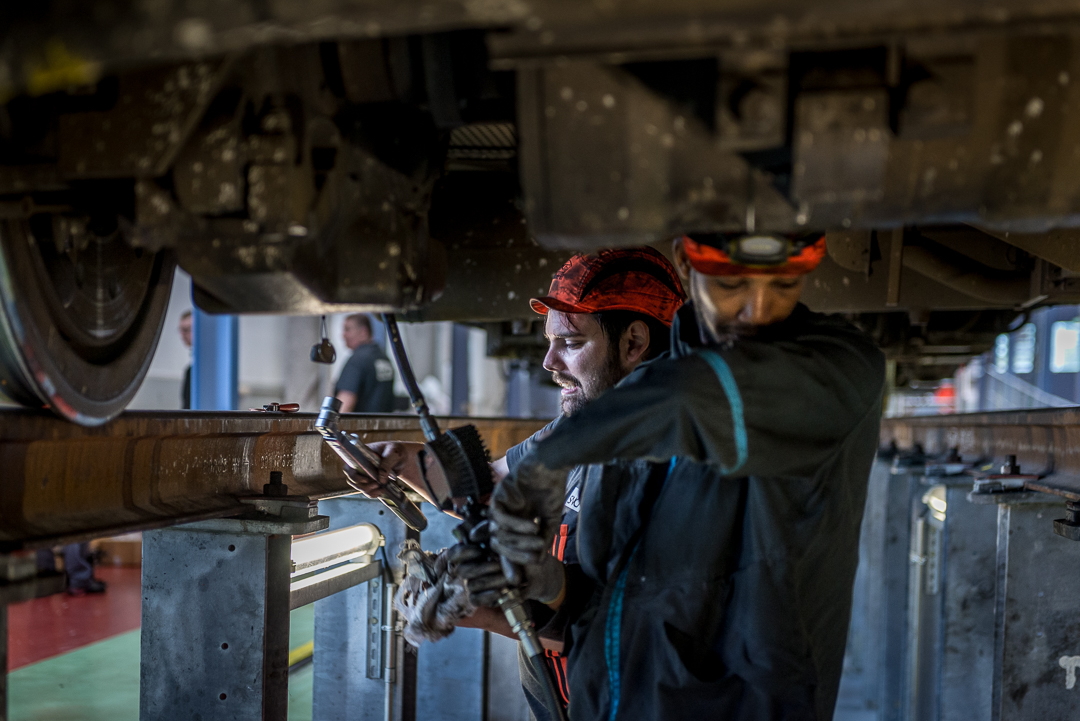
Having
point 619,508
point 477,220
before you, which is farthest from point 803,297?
point 619,508

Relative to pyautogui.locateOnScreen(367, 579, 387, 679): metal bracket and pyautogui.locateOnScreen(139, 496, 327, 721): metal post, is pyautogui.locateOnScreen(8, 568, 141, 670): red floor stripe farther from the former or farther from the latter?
pyautogui.locateOnScreen(139, 496, 327, 721): metal post

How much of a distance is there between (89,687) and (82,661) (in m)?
0.51

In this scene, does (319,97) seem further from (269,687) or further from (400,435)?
(400,435)

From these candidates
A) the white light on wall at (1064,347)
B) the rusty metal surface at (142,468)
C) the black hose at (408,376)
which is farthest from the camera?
the white light on wall at (1064,347)

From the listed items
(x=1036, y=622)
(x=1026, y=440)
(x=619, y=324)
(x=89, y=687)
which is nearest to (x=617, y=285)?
(x=619, y=324)

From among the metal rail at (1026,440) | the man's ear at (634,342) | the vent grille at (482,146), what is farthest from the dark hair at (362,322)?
the man's ear at (634,342)

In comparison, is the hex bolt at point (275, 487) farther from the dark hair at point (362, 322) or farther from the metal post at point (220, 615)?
the dark hair at point (362, 322)

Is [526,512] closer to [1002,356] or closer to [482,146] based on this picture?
[482,146]

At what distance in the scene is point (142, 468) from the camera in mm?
1763

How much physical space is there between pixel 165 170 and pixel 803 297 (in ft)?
9.47

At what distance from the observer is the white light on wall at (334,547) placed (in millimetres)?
2201

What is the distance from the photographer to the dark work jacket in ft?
4.05

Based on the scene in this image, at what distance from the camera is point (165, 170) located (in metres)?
Result: 1.24

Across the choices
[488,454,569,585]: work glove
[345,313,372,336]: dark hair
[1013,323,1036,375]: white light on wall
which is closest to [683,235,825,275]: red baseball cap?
[488,454,569,585]: work glove
